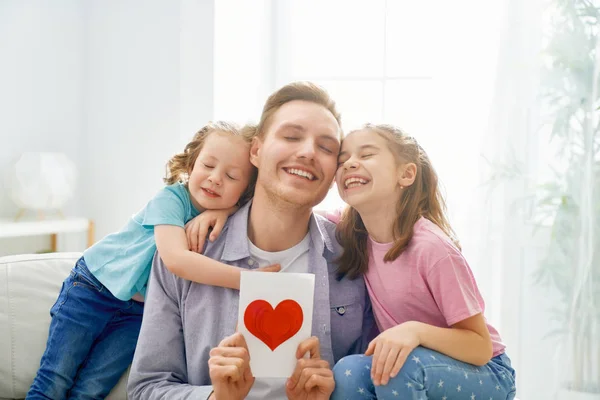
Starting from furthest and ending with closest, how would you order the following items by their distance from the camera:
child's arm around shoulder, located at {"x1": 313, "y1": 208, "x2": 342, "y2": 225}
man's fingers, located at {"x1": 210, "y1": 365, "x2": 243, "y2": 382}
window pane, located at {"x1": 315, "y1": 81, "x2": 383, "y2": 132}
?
1. window pane, located at {"x1": 315, "y1": 81, "x2": 383, "y2": 132}
2. child's arm around shoulder, located at {"x1": 313, "y1": 208, "x2": 342, "y2": 225}
3. man's fingers, located at {"x1": 210, "y1": 365, "x2": 243, "y2": 382}

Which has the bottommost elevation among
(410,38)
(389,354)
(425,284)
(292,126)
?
(389,354)

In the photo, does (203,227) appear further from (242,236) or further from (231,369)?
(231,369)

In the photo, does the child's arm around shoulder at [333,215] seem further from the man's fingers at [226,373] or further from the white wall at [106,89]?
the white wall at [106,89]

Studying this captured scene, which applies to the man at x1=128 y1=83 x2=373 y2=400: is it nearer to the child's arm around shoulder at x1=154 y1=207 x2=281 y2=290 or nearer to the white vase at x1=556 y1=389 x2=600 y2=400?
the child's arm around shoulder at x1=154 y1=207 x2=281 y2=290

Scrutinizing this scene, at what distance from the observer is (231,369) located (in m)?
1.40

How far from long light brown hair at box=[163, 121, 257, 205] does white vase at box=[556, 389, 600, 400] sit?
5.65 ft

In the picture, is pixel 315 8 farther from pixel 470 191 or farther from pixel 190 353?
pixel 190 353

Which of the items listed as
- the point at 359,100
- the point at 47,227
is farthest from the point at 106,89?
the point at 359,100

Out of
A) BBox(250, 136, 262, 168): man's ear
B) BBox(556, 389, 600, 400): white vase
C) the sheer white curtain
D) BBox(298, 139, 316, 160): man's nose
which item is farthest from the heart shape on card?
BBox(556, 389, 600, 400): white vase

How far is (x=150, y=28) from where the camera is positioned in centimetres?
344

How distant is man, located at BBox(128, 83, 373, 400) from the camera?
1.67 metres

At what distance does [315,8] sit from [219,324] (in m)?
2.49

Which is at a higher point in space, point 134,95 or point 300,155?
point 134,95

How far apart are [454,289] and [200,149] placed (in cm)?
84
